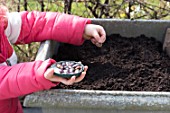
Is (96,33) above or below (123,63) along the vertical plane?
above

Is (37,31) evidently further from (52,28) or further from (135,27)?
(135,27)

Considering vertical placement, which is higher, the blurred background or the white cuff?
the white cuff

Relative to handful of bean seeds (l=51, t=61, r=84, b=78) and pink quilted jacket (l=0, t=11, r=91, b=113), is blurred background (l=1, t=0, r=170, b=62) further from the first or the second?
handful of bean seeds (l=51, t=61, r=84, b=78)

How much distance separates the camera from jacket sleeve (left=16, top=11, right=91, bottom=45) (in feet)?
5.31

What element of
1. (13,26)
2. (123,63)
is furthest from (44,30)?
(123,63)

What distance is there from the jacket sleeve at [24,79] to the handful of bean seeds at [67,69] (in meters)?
0.04

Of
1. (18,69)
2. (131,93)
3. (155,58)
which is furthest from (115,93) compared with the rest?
(155,58)

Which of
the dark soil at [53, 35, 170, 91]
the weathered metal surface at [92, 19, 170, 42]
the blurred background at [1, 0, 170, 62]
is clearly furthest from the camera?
the blurred background at [1, 0, 170, 62]

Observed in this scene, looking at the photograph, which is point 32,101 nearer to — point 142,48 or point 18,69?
point 18,69

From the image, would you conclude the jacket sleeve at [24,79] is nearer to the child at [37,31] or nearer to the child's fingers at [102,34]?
the child at [37,31]

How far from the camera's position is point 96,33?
1.59m

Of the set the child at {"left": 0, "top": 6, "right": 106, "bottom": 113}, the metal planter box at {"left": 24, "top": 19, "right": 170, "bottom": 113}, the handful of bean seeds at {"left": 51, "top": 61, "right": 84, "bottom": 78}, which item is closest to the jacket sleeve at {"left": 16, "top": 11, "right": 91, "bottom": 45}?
the child at {"left": 0, "top": 6, "right": 106, "bottom": 113}

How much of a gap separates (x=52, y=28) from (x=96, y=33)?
0.20m

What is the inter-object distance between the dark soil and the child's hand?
9 cm
